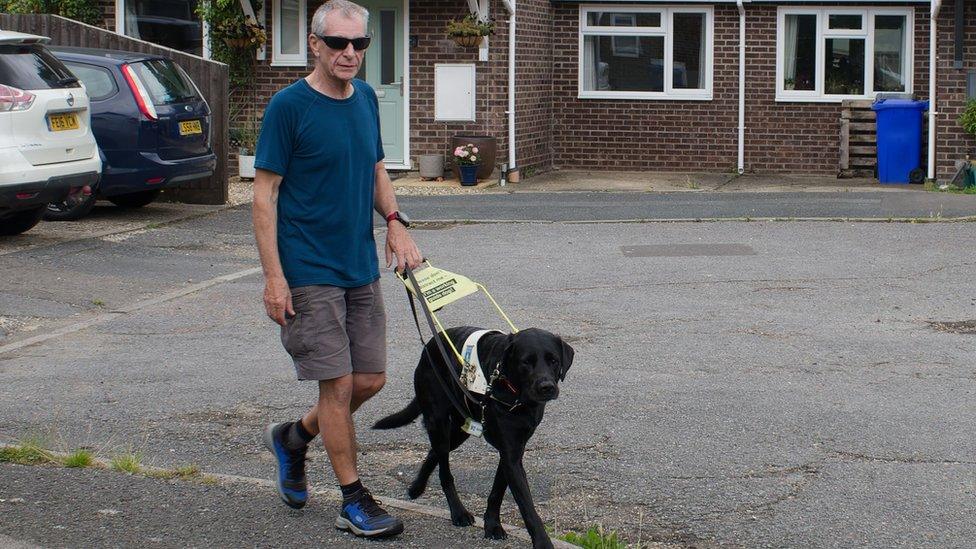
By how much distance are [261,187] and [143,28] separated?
17.0 m

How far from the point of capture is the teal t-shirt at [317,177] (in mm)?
4855

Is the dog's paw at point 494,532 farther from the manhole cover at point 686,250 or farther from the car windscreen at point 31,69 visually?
the car windscreen at point 31,69

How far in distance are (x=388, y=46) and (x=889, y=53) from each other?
7735 millimetres

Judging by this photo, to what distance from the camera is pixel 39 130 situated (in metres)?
12.0

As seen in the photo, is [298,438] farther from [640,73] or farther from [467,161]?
[640,73]

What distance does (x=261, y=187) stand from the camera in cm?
488

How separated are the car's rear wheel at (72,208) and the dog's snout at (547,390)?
10657 millimetres

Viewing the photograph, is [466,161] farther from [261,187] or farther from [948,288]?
[261,187]

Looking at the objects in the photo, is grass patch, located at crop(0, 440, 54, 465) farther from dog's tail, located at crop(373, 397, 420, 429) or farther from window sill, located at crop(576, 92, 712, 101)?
window sill, located at crop(576, 92, 712, 101)

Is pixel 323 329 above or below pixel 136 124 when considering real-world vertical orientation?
below

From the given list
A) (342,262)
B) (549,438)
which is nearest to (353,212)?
(342,262)

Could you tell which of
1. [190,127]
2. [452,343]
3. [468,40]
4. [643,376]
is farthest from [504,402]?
[468,40]

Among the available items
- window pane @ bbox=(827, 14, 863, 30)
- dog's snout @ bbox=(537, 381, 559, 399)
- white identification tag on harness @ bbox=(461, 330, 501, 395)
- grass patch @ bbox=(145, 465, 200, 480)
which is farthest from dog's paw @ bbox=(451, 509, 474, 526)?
window pane @ bbox=(827, 14, 863, 30)

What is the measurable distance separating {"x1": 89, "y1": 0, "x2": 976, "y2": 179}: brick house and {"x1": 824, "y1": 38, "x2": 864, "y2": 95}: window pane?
0.08 ft
